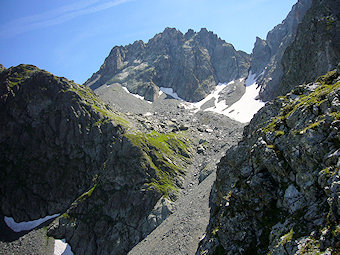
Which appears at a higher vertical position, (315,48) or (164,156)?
(315,48)

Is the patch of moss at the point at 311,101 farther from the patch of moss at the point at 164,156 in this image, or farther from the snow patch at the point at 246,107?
the snow patch at the point at 246,107

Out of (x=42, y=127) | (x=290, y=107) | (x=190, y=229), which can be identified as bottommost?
(x=190, y=229)

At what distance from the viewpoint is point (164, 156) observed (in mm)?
98062

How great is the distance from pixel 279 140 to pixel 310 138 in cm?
400

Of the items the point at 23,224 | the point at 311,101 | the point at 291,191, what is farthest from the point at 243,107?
the point at 291,191

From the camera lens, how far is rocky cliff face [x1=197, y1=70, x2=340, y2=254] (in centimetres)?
1536

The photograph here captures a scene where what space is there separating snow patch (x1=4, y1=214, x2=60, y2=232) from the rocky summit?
1.47ft

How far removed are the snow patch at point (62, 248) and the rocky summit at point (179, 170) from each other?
13.4 inches

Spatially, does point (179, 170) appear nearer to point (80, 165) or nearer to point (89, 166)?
point (89, 166)

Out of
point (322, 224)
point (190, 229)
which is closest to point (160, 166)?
point (190, 229)

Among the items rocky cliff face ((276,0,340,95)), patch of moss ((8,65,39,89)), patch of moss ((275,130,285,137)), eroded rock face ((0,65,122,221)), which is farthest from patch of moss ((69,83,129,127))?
patch of moss ((275,130,285,137))

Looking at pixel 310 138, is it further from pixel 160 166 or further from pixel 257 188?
pixel 160 166

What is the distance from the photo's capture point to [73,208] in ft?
277

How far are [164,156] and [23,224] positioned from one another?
62.7 metres
